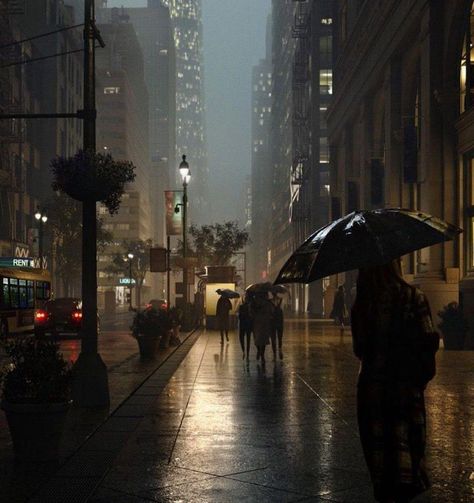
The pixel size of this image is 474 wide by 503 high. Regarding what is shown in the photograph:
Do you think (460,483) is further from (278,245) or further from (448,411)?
(278,245)

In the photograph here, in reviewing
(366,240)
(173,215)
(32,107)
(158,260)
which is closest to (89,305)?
(366,240)

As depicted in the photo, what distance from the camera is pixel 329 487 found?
7.32 metres

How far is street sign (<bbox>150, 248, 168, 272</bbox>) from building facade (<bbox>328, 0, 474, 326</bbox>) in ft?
33.2

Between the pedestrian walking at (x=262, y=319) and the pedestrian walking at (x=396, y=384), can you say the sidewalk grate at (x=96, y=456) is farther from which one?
the pedestrian walking at (x=262, y=319)

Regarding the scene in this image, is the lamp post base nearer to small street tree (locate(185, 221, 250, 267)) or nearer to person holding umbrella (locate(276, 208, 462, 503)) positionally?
person holding umbrella (locate(276, 208, 462, 503))

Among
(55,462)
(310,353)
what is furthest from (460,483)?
(310,353)

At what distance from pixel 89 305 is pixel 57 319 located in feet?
74.9

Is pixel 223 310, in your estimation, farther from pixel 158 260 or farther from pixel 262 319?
pixel 262 319

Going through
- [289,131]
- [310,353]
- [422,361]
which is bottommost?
[310,353]

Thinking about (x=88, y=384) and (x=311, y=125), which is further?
(x=311, y=125)

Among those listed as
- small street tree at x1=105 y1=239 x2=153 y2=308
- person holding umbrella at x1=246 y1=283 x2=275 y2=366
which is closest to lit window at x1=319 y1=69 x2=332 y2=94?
small street tree at x1=105 y1=239 x2=153 y2=308

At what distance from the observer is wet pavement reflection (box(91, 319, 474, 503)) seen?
7.21 meters

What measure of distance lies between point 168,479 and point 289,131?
128 meters

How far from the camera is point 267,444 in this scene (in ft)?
31.4
